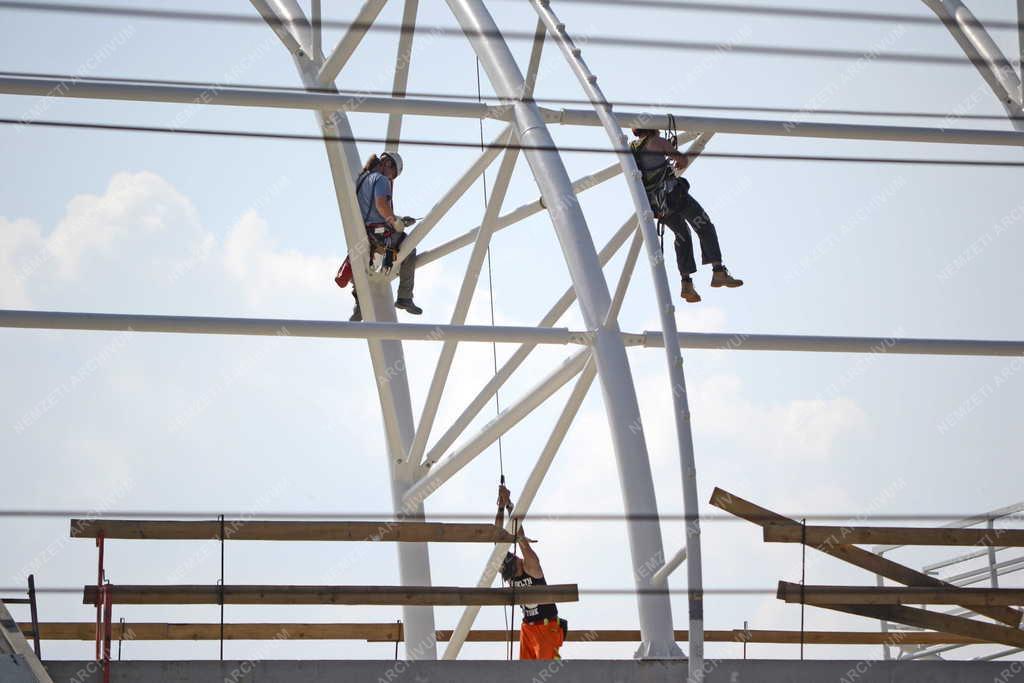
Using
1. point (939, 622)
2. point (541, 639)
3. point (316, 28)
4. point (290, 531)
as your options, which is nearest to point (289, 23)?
point (316, 28)

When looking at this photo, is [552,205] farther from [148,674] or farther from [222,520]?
[148,674]

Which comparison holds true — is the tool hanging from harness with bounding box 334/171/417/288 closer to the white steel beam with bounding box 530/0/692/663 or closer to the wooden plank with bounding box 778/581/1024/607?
the white steel beam with bounding box 530/0/692/663

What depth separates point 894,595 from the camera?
12.9 metres

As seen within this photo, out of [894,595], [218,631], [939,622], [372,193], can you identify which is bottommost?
[939,622]

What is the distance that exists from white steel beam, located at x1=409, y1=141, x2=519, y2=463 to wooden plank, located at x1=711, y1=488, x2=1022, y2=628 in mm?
4376

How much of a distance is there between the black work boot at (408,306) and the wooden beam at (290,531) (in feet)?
22.3

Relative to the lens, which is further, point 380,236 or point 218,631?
point 380,236

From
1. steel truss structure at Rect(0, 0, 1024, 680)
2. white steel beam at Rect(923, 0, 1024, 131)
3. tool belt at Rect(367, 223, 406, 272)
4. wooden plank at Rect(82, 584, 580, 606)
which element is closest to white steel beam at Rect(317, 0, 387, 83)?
steel truss structure at Rect(0, 0, 1024, 680)

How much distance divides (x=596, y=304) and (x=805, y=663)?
4.54m

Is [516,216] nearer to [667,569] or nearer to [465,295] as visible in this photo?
[465,295]

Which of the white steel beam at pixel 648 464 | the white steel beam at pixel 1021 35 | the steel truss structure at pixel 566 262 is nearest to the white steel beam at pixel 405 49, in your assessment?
the steel truss structure at pixel 566 262

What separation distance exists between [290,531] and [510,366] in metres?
5.11

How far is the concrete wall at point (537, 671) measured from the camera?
11.6 m

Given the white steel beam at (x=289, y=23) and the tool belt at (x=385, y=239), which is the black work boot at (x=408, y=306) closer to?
the tool belt at (x=385, y=239)
